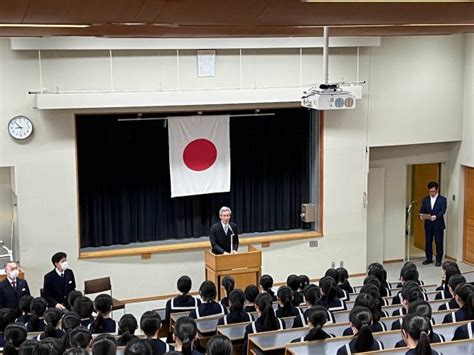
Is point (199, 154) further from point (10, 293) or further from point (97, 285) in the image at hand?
point (10, 293)

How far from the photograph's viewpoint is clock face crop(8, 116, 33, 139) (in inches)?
433

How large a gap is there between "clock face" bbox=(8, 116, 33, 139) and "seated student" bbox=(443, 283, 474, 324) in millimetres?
6476

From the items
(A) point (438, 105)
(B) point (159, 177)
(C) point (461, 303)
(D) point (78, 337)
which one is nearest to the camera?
(D) point (78, 337)

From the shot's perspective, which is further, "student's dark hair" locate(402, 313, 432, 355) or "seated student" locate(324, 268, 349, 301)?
"seated student" locate(324, 268, 349, 301)

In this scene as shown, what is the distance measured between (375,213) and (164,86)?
473 centimetres

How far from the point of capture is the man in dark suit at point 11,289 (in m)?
9.42

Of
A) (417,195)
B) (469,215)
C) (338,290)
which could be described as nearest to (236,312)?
(338,290)

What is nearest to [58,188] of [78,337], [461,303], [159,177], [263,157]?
[159,177]

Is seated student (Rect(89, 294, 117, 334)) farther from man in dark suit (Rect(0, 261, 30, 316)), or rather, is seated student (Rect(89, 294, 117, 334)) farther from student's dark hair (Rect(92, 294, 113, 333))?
man in dark suit (Rect(0, 261, 30, 316))

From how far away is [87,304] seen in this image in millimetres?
7980

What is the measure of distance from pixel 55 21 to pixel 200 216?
844 cm

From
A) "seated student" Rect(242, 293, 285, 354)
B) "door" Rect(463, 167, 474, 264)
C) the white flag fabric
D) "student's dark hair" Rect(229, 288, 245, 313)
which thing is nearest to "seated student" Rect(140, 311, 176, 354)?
"seated student" Rect(242, 293, 285, 354)

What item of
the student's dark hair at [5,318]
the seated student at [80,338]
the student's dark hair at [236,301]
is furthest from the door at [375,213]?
the seated student at [80,338]

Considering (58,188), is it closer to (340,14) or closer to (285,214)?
(285,214)
